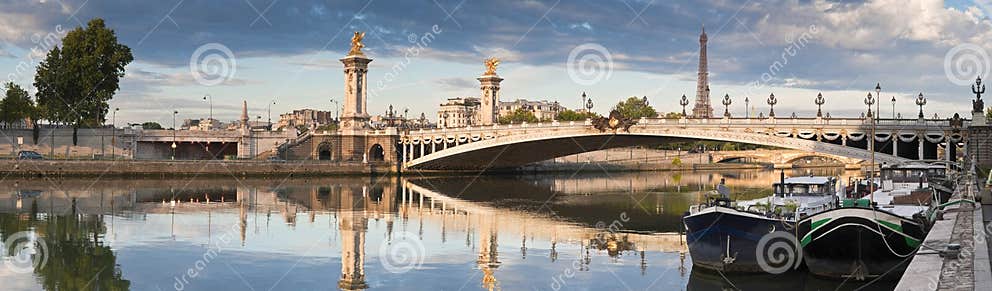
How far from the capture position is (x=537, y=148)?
68.4 m

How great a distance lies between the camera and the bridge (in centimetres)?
4562

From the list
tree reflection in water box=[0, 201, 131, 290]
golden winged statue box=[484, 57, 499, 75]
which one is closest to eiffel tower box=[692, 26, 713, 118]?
golden winged statue box=[484, 57, 499, 75]

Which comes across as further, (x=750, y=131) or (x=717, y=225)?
(x=750, y=131)

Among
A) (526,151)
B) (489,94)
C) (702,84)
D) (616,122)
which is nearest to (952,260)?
(616,122)

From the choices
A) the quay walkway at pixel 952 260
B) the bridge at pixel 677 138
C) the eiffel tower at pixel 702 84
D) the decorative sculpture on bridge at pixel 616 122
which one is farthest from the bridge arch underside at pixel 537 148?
the eiffel tower at pixel 702 84

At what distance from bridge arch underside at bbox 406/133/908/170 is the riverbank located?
235 inches

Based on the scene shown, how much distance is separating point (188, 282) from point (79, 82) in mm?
48458

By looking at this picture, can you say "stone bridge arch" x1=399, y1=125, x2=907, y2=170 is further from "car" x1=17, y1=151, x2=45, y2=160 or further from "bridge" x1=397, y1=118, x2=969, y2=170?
"car" x1=17, y1=151, x2=45, y2=160

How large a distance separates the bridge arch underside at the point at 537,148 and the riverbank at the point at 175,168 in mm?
5961

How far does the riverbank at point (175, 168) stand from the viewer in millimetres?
57562

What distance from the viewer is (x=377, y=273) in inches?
883

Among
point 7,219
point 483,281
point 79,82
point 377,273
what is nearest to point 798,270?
point 483,281

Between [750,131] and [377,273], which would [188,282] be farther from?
[750,131]

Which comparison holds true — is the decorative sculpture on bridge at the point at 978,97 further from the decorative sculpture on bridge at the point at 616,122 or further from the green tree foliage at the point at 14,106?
the green tree foliage at the point at 14,106
